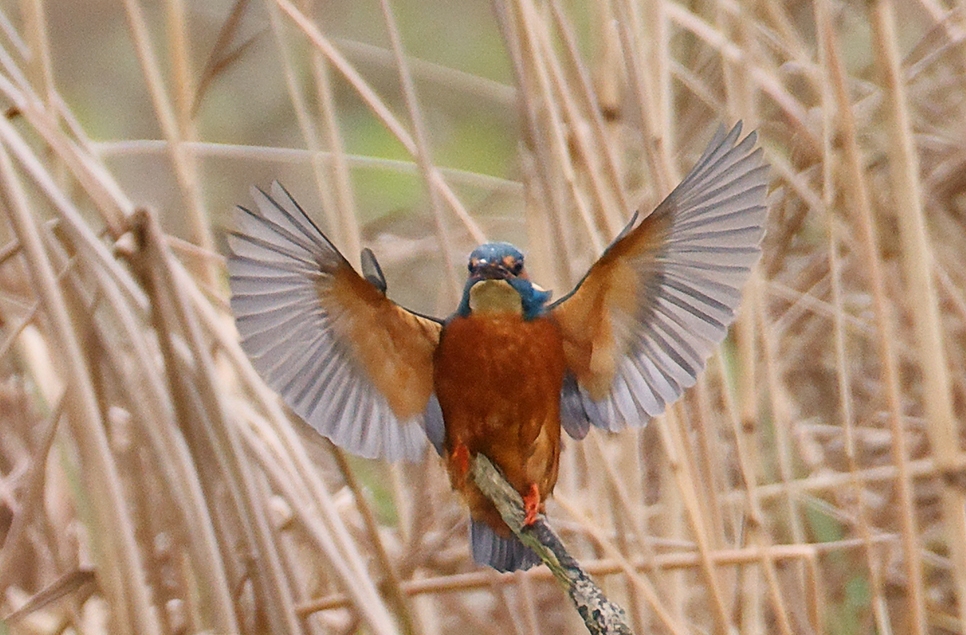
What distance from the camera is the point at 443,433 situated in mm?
625

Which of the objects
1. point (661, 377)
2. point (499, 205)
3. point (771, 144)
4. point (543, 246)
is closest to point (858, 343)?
point (771, 144)

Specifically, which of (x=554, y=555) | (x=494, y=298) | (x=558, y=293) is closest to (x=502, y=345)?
(x=494, y=298)

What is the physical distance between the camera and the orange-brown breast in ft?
1.92

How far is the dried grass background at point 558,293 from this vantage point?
629 millimetres

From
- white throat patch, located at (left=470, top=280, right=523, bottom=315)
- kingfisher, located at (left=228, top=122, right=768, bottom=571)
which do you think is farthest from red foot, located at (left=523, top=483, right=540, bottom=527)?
white throat patch, located at (left=470, top=280, right=523, bottom=315)

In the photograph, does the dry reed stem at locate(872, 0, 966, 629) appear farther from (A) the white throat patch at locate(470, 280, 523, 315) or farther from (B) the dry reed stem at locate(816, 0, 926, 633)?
(A) the white throat patch at locate(470, 280, 523, 315)

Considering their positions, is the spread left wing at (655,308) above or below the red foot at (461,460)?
above

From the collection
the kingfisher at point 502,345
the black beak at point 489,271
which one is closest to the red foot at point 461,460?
the kingfisher at point 502,345

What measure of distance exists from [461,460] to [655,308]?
0.15 metres

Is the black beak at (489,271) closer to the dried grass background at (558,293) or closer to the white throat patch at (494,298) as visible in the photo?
the white throat patch at (494,298)

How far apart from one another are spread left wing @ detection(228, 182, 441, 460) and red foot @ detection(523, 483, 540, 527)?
70 millimetres

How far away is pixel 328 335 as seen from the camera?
23.9 inches

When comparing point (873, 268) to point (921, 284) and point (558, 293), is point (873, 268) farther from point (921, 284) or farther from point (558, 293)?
point (558, 293)

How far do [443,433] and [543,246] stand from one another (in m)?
0.32
